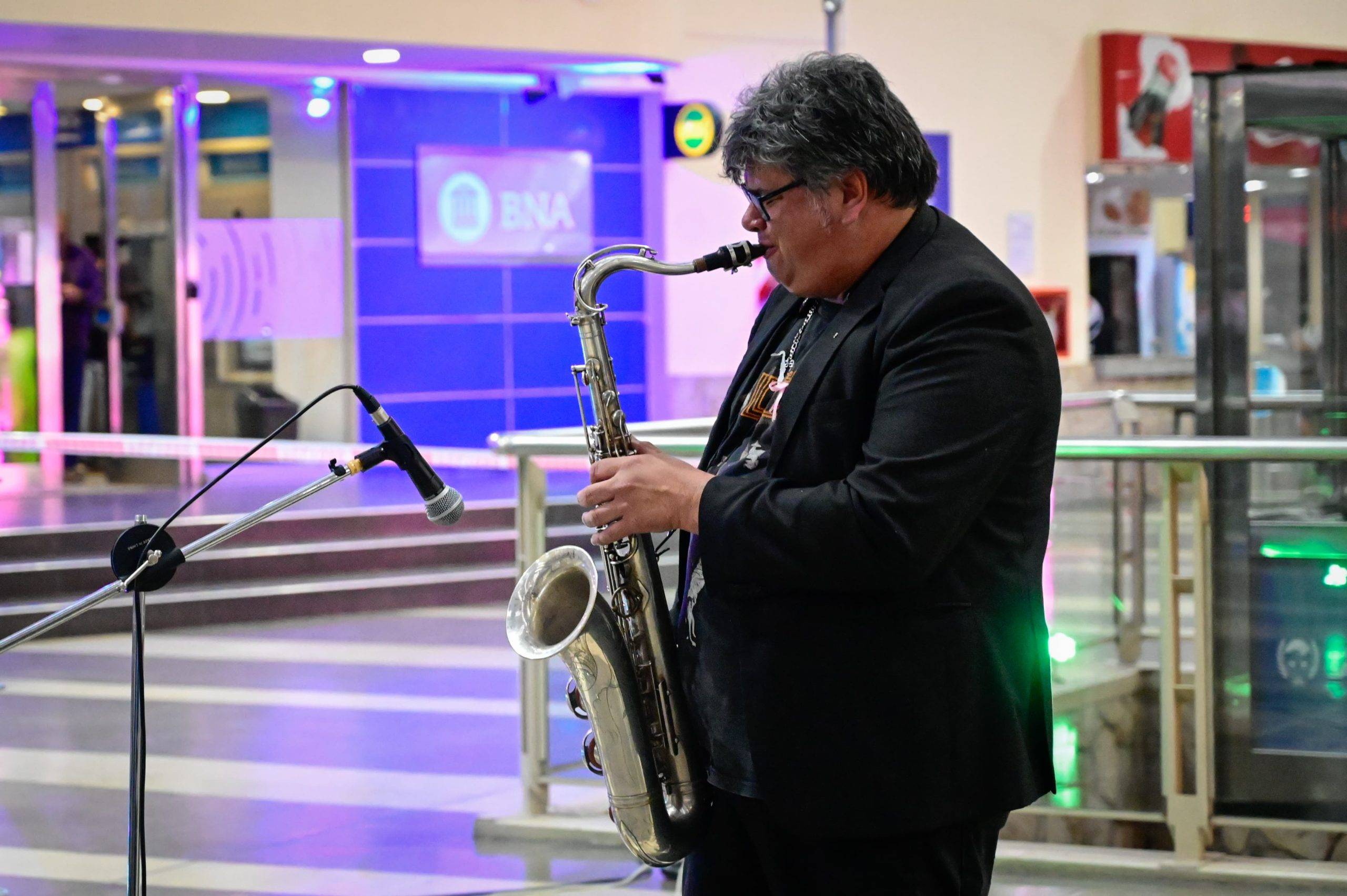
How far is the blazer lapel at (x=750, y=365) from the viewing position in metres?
2.02

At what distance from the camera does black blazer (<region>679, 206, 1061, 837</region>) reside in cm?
167

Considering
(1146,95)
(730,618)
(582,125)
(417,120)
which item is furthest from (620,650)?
(1146,95)

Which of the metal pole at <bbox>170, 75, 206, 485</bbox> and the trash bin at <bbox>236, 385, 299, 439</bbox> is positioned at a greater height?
the metal pole at <bbox>170, 75, 206, 485</bbox>

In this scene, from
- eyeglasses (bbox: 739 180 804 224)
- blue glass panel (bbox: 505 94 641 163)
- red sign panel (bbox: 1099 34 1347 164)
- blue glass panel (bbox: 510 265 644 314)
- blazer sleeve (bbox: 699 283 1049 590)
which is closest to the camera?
blazer sleeve (bbox: 699 283 1049 590)

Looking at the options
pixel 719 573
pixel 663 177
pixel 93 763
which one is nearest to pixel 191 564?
pixel 93 763

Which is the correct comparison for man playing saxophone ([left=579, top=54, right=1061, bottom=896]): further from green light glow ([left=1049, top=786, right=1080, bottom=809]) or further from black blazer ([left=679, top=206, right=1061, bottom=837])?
green light glow ([left=1049, top=786, right=1080, bottom=809])

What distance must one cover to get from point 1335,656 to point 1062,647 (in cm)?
88

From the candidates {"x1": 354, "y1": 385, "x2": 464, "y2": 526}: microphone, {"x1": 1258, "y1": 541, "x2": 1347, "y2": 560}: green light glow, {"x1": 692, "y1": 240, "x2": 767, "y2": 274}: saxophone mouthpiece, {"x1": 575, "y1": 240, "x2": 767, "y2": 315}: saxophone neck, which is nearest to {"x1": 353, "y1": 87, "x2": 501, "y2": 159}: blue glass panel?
{"x1": 1258, "y1": 541, "x2": 1347, "y2": 560}: green light glow

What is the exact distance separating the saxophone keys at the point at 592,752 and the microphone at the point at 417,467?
379 mm

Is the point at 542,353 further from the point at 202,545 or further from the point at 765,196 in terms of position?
the point at 765,196

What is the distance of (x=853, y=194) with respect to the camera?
5.78 feet

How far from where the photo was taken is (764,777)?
177cm

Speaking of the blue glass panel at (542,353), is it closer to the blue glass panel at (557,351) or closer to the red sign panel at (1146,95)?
the blue glass panel at (557,351)

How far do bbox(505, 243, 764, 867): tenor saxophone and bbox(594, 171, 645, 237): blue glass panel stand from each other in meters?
9.56
